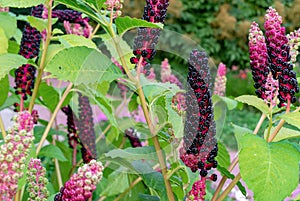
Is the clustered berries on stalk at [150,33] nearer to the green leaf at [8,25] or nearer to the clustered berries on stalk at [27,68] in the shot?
the clustered berries on stalk at [27,68]

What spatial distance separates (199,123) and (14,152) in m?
0.37

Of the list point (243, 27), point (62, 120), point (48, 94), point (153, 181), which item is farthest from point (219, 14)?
point (153, 181)

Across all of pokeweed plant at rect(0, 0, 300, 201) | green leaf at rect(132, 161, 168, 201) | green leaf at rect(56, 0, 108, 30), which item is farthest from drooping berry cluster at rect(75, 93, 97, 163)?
green leaf at rect(56, 0, 108, 30)

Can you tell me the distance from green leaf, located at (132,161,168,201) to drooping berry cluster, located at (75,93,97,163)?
254mm

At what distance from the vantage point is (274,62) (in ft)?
3.67

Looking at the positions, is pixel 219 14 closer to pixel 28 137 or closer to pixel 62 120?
pixel 62 120

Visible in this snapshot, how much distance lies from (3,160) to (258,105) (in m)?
0.59

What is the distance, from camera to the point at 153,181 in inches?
51.3

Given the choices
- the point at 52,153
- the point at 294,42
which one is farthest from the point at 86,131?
the point at 294,42

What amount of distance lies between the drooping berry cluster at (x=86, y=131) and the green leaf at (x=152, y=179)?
0.25 meters

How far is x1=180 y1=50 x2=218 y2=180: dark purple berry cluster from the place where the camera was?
3.39ft

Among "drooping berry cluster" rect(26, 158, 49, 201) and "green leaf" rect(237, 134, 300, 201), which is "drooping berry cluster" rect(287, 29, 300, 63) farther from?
"drooping berry cluster" rect(26, 158, 49, 201)

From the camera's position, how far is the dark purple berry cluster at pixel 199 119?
103cm

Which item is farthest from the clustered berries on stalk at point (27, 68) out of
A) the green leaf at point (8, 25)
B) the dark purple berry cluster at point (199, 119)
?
the dark purple berry cluster at point (199, 119)
